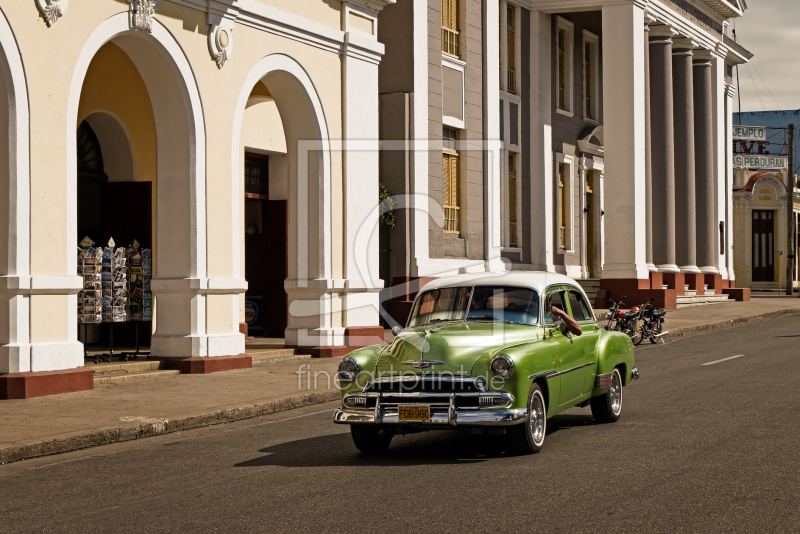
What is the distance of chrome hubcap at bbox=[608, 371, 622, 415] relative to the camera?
34.6ft

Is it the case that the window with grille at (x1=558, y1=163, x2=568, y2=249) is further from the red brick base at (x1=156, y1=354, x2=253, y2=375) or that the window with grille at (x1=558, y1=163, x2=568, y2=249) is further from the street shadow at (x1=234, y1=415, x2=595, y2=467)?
the street shadow at (x1=234, y1=415, x2=595, y2=467)

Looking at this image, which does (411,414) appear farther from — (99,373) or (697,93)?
(697,93)

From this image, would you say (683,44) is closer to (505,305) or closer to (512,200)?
(512,200)

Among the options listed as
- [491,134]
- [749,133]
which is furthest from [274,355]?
[749,133]

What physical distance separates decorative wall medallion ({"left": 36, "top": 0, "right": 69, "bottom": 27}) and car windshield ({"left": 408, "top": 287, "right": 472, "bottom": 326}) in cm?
644

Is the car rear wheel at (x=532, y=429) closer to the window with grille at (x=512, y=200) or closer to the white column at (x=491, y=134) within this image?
the white column at (x=491, y=134)

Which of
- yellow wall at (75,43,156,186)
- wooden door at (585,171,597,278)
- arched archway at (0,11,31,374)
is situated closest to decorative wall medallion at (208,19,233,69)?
yellow wall at (75,43,156,186)

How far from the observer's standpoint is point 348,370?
880 cm

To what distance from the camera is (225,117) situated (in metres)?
16.1

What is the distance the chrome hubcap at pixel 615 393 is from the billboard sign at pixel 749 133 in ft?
195

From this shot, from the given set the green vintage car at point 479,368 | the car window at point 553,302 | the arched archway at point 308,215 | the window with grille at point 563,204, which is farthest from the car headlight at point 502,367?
the window with grille at point 563,204

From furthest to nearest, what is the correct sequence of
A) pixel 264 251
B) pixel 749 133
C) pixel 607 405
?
pixel 749 133 < pixel 264 251 < pixel 607 405

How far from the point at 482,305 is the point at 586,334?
135 cm

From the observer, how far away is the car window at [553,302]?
958 centimetres
